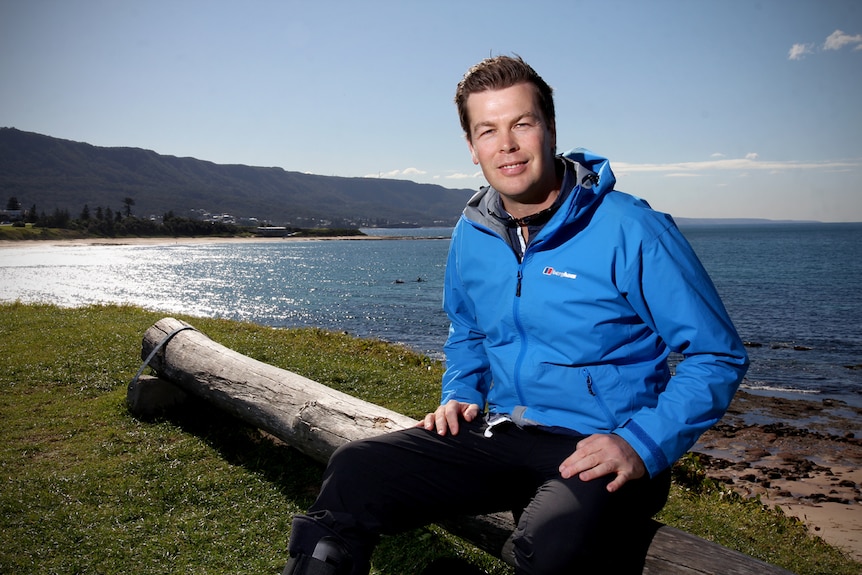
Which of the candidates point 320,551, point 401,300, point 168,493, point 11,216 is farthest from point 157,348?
point 11,216

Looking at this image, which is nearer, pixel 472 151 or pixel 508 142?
pixel 508 142

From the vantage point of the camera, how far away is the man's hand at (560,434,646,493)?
2.65 meters

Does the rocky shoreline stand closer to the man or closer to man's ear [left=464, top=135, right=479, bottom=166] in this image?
the man

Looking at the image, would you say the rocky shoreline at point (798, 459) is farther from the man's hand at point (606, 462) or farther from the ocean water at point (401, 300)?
the man's hand at point (606, 462)

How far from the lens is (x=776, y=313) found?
3919 centimetres

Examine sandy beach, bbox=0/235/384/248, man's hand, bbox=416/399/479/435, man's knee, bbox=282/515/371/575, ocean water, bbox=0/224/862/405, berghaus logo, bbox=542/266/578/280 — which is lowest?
ocean water, bbox=0/224/862/405

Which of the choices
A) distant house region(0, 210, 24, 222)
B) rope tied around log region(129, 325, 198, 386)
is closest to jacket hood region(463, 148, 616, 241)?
rope tied around log region(129, 325, 198, 386)

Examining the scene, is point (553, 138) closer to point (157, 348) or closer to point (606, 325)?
point (606, 325)

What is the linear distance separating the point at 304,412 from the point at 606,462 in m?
3.36

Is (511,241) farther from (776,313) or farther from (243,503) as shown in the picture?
(776,313)

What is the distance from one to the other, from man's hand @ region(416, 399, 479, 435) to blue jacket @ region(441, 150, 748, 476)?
0.13 m

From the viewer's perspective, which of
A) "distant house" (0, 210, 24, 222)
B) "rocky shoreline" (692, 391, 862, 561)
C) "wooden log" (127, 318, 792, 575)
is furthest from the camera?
"distant house" (0, 210, 24, 222)

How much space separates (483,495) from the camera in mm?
3170

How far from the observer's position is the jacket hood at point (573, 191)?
3.10 metres
